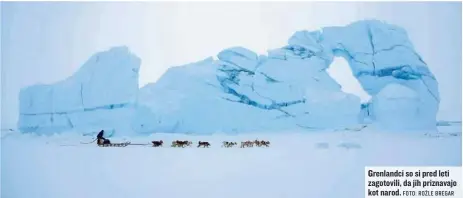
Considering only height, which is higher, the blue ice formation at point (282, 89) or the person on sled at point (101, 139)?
the blue ice formation at point (282, 89)

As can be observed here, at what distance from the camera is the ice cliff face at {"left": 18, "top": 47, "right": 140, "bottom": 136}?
2.56 metres

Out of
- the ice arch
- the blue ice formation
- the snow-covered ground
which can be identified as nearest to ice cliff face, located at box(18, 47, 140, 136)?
the blue ice formation

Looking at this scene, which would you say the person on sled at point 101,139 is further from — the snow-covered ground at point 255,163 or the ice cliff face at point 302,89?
the ice cliff face at point 302,89

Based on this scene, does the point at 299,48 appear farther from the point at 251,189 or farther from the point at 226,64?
the point at 251,189

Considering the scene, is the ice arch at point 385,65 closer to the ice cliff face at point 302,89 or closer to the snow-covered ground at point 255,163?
the ice cliff face at point 302,89

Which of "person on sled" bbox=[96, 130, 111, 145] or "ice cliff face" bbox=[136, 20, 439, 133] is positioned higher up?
"ice cliff face" bbox=[136, 20, 439, 133]

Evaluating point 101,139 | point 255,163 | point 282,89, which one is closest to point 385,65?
point 282,89

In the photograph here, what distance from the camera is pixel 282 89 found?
2.55 m

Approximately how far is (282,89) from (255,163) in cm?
47

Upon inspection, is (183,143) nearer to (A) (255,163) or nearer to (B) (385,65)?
(A) (255,163)

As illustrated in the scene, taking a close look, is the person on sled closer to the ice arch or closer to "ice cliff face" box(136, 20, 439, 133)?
"ice cliff face" box(136, 20, 439, 133)

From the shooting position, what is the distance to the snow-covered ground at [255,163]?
2.55 meters

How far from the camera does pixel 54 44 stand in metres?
2.62

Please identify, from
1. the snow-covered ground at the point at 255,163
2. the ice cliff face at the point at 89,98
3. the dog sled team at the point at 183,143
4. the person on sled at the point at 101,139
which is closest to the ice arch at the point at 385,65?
the snow-covered ground at the point at 255,163
